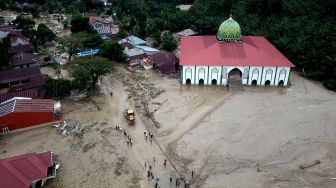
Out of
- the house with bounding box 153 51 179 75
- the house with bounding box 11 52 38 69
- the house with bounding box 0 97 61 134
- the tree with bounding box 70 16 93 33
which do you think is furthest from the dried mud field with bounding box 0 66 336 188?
the tree with bounding box 70 16 93 33

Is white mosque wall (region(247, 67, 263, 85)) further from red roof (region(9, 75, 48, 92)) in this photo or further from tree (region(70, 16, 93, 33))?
tree (region(70, 16, 93, 33))

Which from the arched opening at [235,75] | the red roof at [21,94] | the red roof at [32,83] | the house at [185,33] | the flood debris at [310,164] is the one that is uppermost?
the house at [185,33]

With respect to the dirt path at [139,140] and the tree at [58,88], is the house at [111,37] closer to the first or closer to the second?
the dirt path at [139,140]

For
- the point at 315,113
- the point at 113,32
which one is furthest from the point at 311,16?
the point at 113,32

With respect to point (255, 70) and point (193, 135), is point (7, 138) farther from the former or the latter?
point (255, 70)

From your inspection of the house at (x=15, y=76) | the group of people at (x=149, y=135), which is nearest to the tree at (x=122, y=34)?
the house at (x=15, y=76)

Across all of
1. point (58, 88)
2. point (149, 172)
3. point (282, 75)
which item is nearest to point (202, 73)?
point (282, 75)
